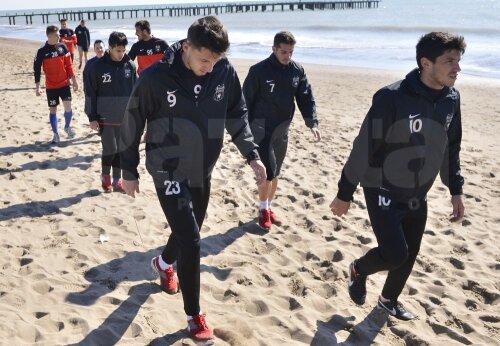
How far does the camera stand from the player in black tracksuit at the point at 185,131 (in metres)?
3.21

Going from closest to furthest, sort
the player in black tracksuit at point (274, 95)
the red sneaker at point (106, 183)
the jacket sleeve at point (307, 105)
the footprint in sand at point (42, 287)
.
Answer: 1. the footprint in sand at point (42, 287)
2. the player in black tracksuit at point (274, 95)
3. the jacket sleeve at point (307, 105)
4. the red sneaker at point (106, 183)

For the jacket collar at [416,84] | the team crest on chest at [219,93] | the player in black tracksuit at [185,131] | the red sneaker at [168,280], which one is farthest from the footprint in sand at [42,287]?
the jacket collar at [416,84]

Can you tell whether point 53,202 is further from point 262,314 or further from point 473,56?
point 473,56

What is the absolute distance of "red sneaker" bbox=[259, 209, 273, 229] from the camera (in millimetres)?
5609

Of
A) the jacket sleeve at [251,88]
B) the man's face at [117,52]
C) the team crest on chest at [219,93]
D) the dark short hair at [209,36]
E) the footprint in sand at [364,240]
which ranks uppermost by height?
the dark short hair at [209,36]

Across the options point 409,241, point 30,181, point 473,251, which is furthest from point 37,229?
point 473,251

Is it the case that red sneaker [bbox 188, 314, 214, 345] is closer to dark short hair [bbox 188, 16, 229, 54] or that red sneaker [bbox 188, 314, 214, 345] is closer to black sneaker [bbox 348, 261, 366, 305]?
black sneaker [bbox 348, 261, 366, 305]

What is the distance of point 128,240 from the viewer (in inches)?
203

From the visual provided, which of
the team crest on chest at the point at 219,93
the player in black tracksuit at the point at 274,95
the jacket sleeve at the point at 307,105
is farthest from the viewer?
the jacket sleeve at the point at 307,105

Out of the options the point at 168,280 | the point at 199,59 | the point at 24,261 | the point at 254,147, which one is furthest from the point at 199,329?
the point at 24,261

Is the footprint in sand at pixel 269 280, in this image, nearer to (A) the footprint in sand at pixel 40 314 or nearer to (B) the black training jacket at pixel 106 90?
(A) the footprint in sand at pixel 40 314

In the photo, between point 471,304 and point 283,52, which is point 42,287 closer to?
point 283,52

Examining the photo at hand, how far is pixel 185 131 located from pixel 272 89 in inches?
82.3

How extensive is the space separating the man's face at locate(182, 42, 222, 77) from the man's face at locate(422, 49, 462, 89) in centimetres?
134
